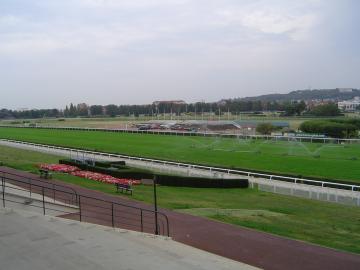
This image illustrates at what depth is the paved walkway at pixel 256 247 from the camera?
11617 millimetres

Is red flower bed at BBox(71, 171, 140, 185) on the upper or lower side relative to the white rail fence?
upper

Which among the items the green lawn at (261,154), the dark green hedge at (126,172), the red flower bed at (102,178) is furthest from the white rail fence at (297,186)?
the red flower bed at (102,178)

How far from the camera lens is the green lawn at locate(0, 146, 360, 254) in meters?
15.1

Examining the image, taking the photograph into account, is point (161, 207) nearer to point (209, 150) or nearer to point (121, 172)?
point (121, 172)

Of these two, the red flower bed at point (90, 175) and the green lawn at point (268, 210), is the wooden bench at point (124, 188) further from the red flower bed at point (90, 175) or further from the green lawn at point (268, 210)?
the red flower bed at point (90, 175)

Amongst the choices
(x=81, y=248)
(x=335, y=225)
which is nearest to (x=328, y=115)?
(x=335, y=225)

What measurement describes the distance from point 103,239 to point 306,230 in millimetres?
7277

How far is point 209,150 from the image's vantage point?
49312mm

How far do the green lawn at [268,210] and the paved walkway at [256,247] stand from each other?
0.87 meters

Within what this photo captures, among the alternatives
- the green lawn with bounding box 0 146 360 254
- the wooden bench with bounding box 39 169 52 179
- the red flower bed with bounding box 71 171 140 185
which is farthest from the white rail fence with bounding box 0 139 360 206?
the wooden bench with bounding box 39 169 52 179

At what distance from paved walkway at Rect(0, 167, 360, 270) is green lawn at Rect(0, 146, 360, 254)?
2.84 feet

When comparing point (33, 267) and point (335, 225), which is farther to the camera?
point (335, 225)

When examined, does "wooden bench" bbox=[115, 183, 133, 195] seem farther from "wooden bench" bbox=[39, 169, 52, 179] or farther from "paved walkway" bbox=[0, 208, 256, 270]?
"paved walkway" bbox=[0, 208, 256, 270]

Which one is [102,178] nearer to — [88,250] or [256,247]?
[256,247]
